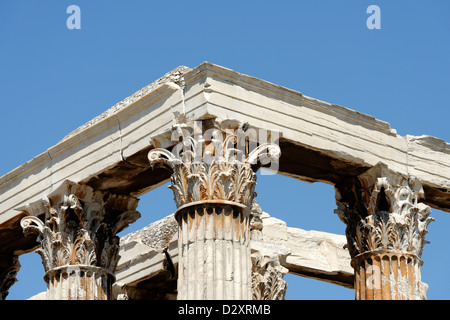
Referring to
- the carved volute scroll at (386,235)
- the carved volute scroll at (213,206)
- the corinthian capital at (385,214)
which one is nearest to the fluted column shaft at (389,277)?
the carved volute scroll at (386,235)

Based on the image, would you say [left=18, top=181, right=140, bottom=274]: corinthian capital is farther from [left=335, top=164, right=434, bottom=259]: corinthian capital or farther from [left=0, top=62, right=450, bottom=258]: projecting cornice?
[left=335, top=164, right=434, bottom=259]: corinthian capital

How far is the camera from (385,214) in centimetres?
2619

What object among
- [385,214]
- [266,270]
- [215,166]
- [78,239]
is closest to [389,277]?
[385,214]

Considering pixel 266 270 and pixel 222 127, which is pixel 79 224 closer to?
pixel 222 127

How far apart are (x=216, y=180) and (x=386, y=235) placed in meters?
3.83

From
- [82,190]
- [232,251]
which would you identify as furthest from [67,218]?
[232,251]

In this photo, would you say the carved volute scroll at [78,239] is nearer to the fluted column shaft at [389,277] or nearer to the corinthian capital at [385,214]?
the corinthian capital at [385,214]

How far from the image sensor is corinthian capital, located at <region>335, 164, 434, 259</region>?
2603 cm

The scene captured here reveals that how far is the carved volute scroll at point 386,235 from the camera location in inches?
1015

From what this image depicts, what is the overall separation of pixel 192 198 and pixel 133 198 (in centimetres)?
332

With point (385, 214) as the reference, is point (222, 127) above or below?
above

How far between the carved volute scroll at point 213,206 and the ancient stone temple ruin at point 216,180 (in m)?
0.02
